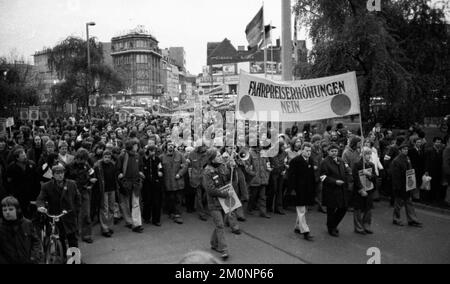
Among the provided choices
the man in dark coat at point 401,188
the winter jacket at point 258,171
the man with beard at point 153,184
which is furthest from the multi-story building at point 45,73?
the man in dark coat at point 401,188

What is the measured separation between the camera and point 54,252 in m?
5.45

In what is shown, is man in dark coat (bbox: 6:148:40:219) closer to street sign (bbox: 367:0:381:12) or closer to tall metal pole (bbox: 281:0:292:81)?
tall metal pole (bbox: 281:0:292:81)

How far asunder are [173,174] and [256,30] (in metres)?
7.46

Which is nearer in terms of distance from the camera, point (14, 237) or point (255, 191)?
point (14, 237)

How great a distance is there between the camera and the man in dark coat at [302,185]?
6.98 meters

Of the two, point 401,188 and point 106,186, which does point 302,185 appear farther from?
point 106,186

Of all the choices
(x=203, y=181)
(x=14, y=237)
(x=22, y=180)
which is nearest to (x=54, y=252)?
(x=14, y=237)

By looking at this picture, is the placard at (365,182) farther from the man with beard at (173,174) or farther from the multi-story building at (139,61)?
the multi-story building at (139,61)

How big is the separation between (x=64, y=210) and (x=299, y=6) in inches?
603

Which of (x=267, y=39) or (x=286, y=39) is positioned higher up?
(x=267, y=39)

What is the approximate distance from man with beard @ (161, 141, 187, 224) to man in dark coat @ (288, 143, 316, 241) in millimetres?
2657

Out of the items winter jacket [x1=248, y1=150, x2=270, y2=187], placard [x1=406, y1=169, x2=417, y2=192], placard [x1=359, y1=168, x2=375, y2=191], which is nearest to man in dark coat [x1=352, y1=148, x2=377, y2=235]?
placard [x1=359, y1=168, x2=375, y2=191]

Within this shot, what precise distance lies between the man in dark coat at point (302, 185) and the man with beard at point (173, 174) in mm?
2657

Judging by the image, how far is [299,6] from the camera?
17.7m
